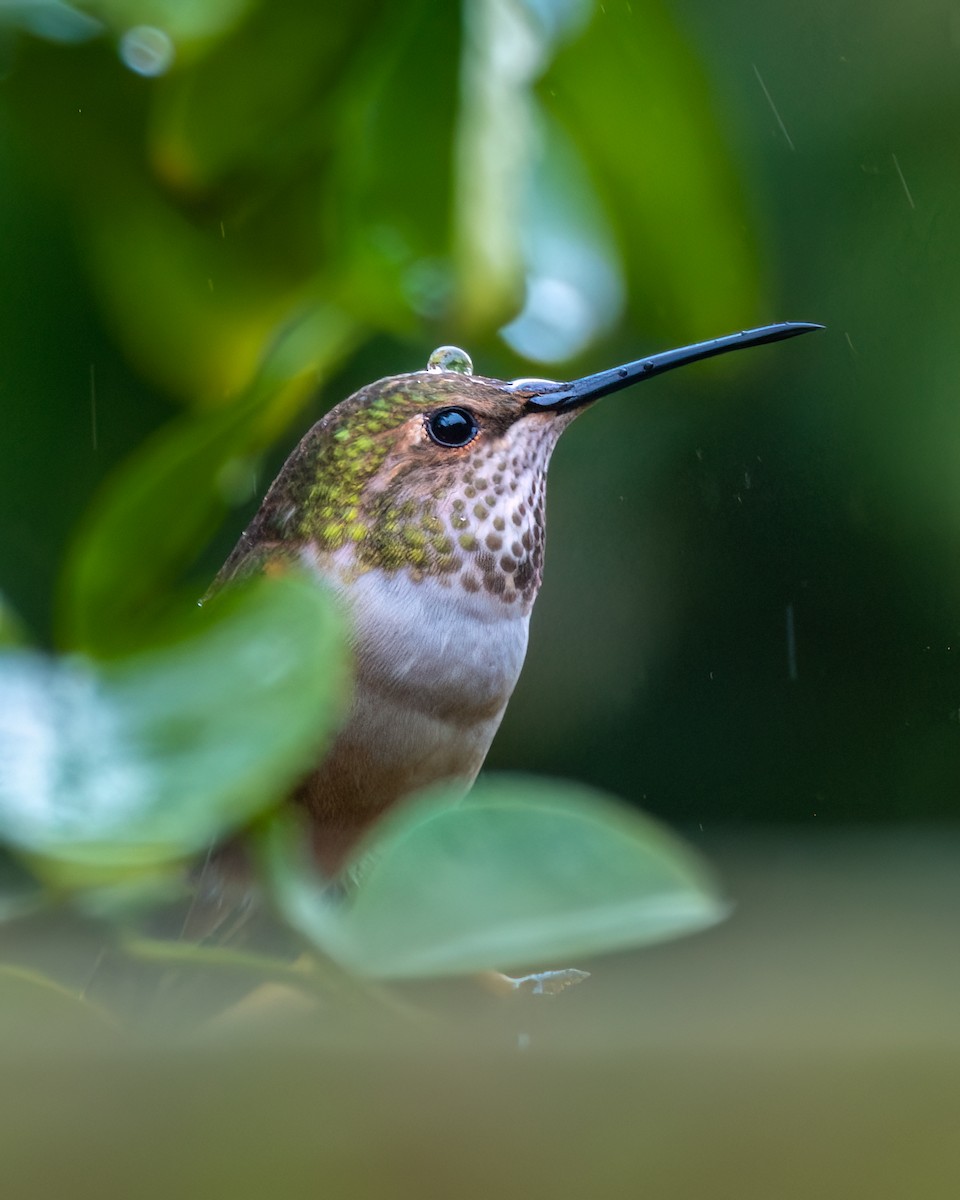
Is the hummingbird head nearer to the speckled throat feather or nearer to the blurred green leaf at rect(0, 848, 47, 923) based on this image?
the speckled throat feather

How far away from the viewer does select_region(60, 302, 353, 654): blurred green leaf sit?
319mm

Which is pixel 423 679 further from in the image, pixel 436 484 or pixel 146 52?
pixel 146 52

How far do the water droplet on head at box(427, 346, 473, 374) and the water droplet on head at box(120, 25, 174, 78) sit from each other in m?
0.13

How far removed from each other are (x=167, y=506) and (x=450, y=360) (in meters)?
0.16

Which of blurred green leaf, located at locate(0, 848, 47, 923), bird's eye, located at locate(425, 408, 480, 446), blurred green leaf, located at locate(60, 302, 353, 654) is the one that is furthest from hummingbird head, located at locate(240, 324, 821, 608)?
blurred green leaf, located at locate(0, 848, 47, 923)

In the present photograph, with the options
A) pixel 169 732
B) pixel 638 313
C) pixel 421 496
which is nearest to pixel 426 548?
pixel 421 496

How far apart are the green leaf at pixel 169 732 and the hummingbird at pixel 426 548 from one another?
0.55ft

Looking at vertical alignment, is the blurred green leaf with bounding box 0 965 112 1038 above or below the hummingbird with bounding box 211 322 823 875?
below

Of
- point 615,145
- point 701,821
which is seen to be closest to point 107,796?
point 615,145

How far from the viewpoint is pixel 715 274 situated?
1.40 ft

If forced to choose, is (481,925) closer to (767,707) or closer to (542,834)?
(542,834)

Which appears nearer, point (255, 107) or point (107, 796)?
point (107, 796)

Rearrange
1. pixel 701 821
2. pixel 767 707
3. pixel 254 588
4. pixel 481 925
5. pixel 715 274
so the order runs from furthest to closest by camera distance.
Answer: pixel 767 707, pixel 701 821, pixel 715 274, pixel 254 588, pixel 481 925

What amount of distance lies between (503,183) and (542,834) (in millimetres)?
231
